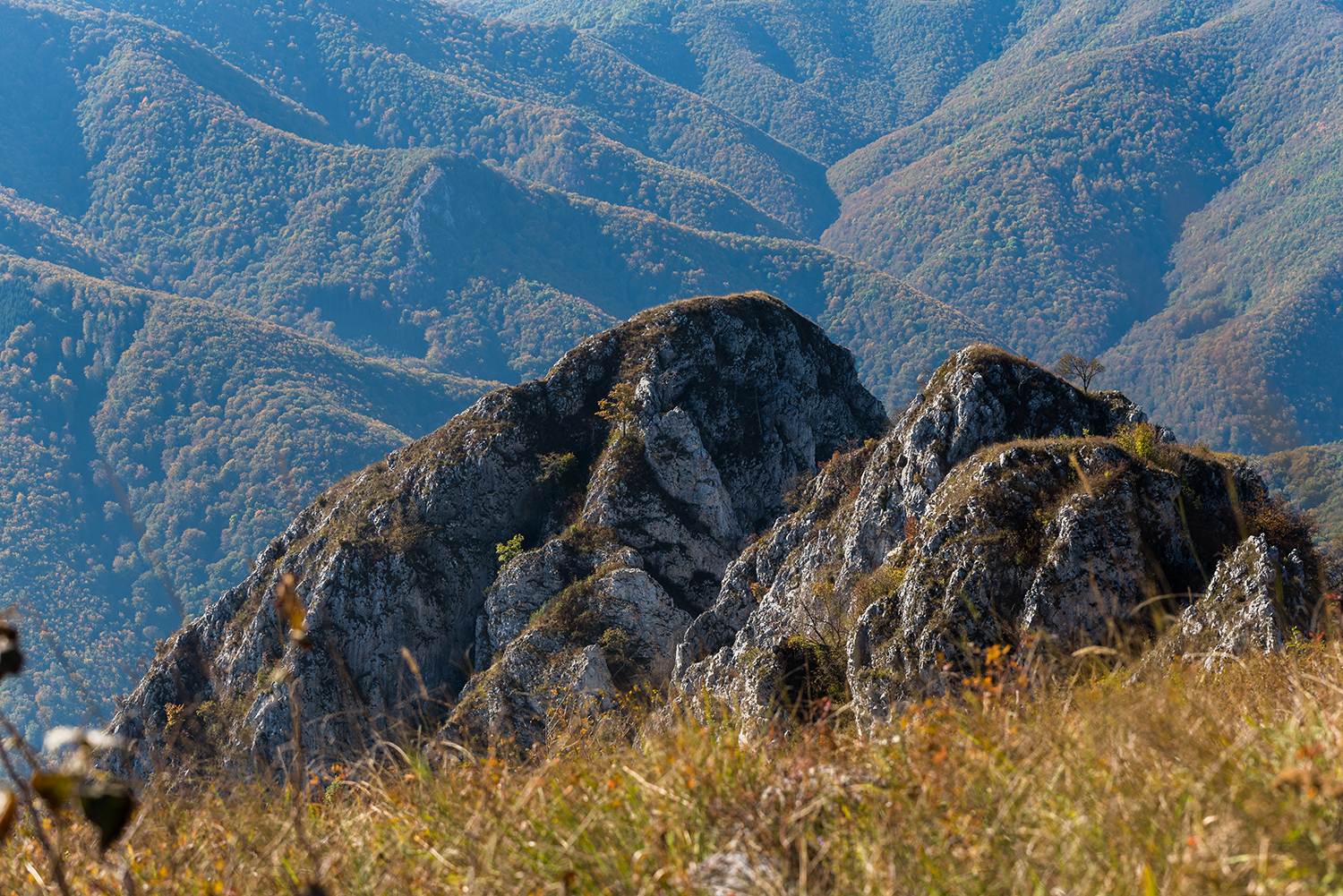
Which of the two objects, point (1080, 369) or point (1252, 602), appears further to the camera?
point (1080, 369)

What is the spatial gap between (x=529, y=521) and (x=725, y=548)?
757 centimetres

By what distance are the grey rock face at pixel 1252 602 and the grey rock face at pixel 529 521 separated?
16.5 m

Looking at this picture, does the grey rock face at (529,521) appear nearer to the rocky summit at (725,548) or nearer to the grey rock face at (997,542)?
the rocky summit at (725,548)

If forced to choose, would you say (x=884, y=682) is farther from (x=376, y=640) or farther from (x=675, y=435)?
(x=376, y=640)

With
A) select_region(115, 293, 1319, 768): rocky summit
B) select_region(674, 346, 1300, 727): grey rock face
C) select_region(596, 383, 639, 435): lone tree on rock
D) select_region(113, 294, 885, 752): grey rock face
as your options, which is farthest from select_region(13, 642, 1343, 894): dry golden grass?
select_region(596, 383, 639, 435): lone tree on rock

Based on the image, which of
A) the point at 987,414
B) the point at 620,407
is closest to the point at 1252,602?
the point at 987,414

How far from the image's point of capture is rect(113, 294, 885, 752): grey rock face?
95.9ft

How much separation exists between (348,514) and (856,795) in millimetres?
32210

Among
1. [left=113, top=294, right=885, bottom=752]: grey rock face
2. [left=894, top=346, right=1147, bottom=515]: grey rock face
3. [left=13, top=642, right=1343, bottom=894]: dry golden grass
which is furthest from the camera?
[left=113, top=294, right=885, bottom=752]: grey rock face

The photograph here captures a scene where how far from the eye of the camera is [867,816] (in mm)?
4242

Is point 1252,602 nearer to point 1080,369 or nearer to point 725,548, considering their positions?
point 1080,369

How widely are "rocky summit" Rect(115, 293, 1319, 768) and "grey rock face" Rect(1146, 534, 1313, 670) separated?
0.18 ft

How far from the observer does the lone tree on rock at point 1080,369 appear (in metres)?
25.0

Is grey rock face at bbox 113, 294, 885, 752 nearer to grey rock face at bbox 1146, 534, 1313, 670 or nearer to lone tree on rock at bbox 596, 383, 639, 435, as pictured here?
lone tree on rock at bbox 596, 383, 639, 435
